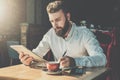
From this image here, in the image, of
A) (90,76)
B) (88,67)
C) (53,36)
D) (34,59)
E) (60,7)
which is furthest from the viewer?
(53,36)

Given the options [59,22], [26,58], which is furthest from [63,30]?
[26,58]

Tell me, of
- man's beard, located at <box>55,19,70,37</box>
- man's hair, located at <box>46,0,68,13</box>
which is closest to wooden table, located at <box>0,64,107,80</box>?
man's beard, located at <box>55,19,70,37</box>

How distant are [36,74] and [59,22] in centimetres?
97

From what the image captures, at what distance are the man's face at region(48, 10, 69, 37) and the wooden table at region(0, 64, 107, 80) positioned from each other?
633 mm

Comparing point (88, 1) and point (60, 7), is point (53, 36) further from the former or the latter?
point (88, 1)

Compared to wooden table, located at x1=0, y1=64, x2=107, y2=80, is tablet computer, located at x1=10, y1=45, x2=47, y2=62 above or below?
above

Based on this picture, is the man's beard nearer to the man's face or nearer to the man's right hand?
the man's face

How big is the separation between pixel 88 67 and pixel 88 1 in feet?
35.7

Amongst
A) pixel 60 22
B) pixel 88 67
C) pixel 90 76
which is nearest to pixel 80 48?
pixel 60 22

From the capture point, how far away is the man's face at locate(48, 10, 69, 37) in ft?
9.98

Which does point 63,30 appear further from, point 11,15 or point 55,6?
point 11,15

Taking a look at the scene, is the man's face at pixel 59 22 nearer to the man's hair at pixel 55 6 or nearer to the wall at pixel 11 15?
the man's hair at pixel 55 6

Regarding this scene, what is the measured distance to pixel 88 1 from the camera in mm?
13211

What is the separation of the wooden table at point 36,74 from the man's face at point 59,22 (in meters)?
0.63
